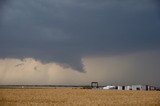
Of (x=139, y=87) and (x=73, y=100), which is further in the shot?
(x=139, y=87)

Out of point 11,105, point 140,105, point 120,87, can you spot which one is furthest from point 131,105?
point 120,87

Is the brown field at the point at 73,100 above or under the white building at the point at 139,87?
under

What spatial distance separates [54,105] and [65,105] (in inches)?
47.9

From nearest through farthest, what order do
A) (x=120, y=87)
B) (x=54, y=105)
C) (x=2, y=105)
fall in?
(x=2, y=105), (x=54, y=105), (x=120, y=87)

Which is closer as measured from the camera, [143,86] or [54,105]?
[54,105]

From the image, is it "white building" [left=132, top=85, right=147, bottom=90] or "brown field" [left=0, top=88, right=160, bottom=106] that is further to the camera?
"white building" [left=132, top=85, right=147, bottom=90]

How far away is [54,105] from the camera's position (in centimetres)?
3481

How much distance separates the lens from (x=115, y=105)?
117 ft

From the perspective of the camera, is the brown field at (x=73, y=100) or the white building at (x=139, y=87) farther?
the white building at (x=139, y=87)

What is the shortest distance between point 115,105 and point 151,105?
3974 millimetres

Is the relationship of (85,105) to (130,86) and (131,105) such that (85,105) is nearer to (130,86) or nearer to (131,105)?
(131,105)

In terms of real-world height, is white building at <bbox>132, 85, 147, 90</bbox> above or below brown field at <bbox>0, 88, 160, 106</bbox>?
above

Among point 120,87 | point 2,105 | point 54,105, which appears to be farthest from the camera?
point 120,87

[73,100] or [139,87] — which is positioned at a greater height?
[139,87]
